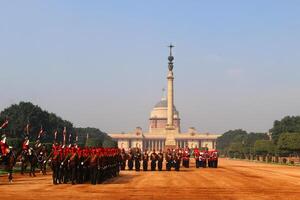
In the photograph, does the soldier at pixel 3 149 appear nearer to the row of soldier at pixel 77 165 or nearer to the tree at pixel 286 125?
the row of soldier at pixel 77 165

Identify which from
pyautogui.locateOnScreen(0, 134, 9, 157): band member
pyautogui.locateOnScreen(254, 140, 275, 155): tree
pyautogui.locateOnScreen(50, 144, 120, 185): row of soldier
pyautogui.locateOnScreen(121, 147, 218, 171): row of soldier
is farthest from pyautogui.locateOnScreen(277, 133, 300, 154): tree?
pyautogui.locateOnScreen(0, 134, 9, 157): band member

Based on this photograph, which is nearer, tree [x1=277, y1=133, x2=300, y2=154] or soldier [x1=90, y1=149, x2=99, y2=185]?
soldier [x1=90, y1=149, x2=99, y2=185]

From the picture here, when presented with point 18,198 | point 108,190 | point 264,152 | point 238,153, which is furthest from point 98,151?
point 238,153

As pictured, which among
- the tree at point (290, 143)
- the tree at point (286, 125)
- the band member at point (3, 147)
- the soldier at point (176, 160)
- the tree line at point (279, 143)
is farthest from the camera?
the tree at point (286, 125)

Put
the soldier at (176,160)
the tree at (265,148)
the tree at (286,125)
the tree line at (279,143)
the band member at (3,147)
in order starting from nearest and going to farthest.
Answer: the band member at (3,147)
the soldier at (176,160)
the tree line at (279,143)
the tree at (265,148)
the tree at (286,125)

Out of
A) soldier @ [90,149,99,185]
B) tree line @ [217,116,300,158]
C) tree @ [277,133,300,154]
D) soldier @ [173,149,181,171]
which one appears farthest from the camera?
tree line @ [217,116,300,158]

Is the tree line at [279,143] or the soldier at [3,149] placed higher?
the tree line at [279,143]

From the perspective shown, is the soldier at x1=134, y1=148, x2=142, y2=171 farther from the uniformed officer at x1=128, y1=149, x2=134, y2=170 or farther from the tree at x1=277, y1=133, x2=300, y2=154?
the tree at x1=277, y1=133, x2=300, y2=154

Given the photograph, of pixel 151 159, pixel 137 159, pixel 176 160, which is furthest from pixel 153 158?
pixel 176 160

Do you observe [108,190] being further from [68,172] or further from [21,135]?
[21,135]

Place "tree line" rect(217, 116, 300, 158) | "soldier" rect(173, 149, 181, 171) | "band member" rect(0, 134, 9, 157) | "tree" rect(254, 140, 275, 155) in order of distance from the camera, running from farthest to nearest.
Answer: "tree" rect(254, 140, 275, 155) → "tree line" rect(217, 116, 300, 158) → "soldier" rect(173, 149, 181, 171) → "band member" rect(0, 134, 9, 157)

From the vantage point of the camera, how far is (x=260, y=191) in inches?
977

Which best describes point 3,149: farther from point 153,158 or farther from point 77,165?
point 153,158

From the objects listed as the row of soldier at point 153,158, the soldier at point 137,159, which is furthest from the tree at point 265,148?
the soldier at point 137,159
